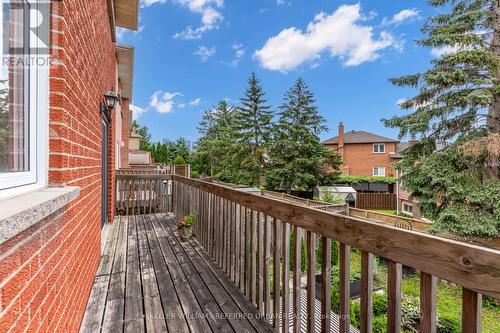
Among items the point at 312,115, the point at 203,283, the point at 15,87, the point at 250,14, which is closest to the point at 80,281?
the point at 203,283

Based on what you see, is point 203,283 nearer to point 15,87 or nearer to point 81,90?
point 81,90

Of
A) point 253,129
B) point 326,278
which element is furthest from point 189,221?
point 253,129

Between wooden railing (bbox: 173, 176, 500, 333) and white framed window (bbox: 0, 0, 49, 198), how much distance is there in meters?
1.45

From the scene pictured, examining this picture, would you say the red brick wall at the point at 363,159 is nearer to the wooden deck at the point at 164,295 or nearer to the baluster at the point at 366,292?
the wooden deck at the point at 164,295

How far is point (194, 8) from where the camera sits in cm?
2148

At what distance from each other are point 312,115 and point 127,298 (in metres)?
22.8

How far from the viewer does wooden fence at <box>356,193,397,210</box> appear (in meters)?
23.1

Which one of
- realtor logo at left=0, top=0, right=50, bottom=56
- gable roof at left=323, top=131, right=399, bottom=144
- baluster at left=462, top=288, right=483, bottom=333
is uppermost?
gable roof at left=323, top=131, right=399, bottom=144

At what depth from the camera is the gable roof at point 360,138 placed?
85.3 ft

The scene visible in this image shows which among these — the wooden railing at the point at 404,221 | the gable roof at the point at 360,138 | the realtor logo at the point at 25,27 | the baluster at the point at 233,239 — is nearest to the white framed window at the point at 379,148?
the gable roof at the point at 360,138

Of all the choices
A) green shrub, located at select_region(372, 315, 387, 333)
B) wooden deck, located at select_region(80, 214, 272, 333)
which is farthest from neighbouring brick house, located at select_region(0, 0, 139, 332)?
green shrub, located at select_region(372, 315, 387, 333)

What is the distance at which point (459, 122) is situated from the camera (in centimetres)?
982

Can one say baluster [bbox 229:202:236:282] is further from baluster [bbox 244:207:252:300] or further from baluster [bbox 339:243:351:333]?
baluster [bbox 339:243:351:333]

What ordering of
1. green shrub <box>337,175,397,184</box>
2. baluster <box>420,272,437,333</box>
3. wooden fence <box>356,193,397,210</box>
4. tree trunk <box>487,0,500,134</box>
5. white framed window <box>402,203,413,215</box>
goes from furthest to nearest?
1. green shrub <box>337,175,397,184</box>
2. wooden fence <box>356,193,397,210</box>
3. white framed window <box>402,203,413,215</box>
4. tree trunk <box>487,0,500,134</box>
5. baluster <box>420,272,437,333</box>
